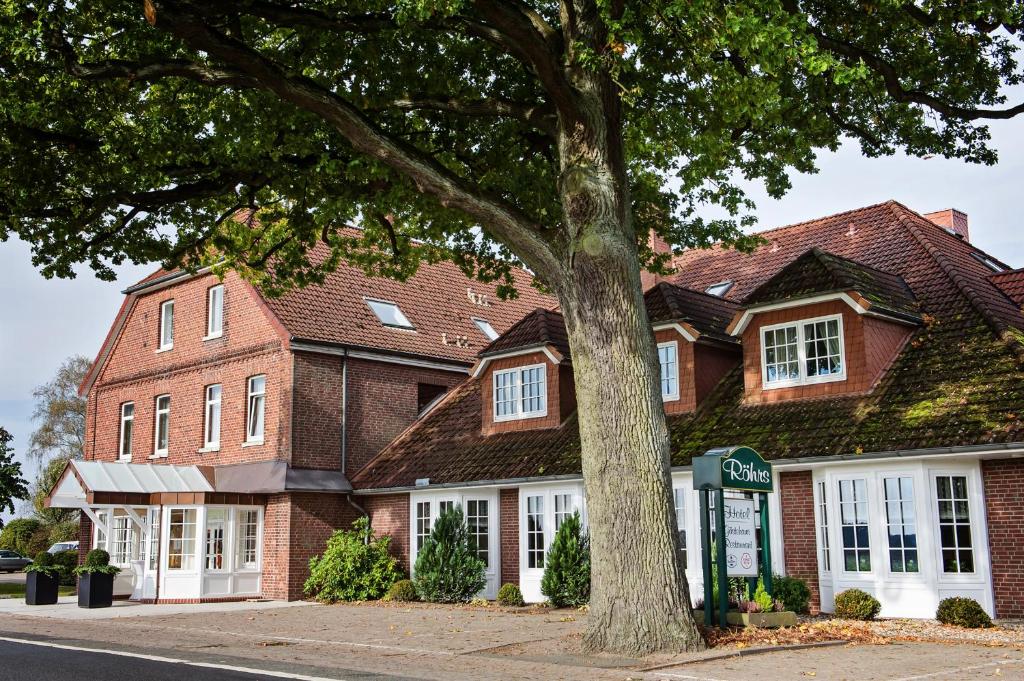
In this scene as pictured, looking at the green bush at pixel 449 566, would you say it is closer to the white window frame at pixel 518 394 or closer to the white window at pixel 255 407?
the white window frame at pixel 518 394

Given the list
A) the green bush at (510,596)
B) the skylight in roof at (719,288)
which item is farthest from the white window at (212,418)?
the skylight in roof at (719,288)

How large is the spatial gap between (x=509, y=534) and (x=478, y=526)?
0.91 m

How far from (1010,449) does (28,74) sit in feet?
48.3

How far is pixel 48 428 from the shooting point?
191 feet

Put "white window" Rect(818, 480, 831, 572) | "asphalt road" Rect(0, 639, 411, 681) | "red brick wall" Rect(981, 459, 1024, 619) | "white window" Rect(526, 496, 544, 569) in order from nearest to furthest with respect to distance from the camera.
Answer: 1. "asphalt road" Rect(0, 639, 411, 681)
2. "red brick wall" Rect(981, 459, 1024, 619)
3. "white window" Rect(818, 480, 831, 572)
4. "white window" Rect(526, 496, 544, 569)

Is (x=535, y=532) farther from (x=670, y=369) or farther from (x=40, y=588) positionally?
(x=40, y=588)

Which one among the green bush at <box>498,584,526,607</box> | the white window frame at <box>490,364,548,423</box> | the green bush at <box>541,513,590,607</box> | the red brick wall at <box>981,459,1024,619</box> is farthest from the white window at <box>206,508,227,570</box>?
the red brick wall at <box>981,459,1024,619</box>

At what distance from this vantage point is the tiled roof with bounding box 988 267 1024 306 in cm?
1981

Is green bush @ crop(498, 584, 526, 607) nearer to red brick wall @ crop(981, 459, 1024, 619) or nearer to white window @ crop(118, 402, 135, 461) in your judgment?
red brick wall @ crop(981, 459, 1024, 619)

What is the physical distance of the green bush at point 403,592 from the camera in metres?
23.0

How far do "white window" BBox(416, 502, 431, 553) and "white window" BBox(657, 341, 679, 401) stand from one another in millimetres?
6502

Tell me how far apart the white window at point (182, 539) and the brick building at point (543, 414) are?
6 centimetres

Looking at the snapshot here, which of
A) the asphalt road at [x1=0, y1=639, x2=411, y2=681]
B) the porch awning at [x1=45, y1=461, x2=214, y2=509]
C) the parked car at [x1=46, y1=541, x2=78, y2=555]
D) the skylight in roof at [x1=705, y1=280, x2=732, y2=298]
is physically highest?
the skylight in roof at [x1=705, y1=280, x2=732, y2=298]

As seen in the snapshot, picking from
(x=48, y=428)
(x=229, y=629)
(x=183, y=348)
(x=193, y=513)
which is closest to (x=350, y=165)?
(x=229, y=629)
